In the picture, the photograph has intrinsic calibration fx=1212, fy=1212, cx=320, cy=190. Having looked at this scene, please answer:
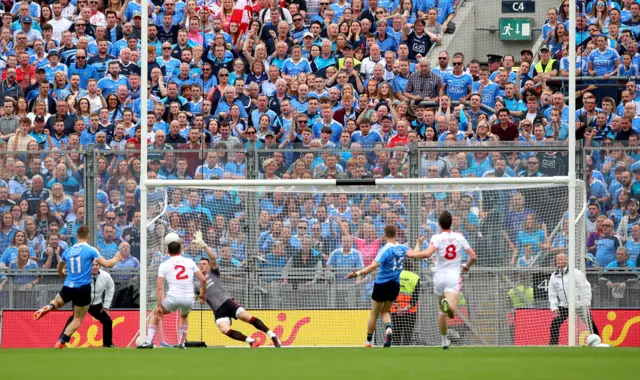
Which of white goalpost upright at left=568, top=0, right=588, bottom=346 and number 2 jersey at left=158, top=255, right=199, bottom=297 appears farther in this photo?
white goalpost upright at left=568, top=0, right=588, bottom=346

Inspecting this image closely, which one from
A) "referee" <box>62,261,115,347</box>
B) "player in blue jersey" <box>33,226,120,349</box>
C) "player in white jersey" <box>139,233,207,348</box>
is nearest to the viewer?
"player in white jersey" <box>139,233,207,348</box>

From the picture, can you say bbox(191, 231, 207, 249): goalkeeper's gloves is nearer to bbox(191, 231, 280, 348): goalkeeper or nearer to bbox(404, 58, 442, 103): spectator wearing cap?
bbox(191, 231, 280, 348): goalkeeper

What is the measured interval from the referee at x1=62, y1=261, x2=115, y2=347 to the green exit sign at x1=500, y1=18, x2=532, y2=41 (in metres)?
8.05

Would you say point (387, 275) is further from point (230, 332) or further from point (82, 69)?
point (82, 69)

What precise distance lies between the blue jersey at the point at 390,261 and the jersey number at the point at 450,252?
1.26 metres

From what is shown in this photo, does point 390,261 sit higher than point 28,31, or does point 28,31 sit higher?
point 28,31

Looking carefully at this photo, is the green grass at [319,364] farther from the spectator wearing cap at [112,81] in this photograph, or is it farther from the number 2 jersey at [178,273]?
the spectator wearing cap at [112,81]

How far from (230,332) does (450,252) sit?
12.1ft

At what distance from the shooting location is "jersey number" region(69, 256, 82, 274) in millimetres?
17172

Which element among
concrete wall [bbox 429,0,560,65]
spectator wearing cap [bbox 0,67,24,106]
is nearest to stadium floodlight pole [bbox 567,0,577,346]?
concrete wall [bbox 429,0,560,65]

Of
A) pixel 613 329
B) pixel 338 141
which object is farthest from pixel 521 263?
pixel 338 141

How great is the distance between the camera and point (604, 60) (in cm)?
2047

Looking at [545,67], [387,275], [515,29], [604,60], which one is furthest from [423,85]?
[387,275]

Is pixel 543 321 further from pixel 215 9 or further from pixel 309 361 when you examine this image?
A: pixel 215 9
